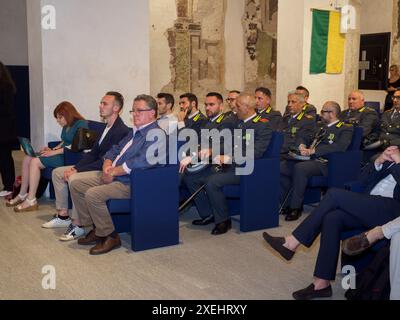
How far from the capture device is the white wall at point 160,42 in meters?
10.5

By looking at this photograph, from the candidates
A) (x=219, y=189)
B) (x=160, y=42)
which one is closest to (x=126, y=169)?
(x=219, y=189)

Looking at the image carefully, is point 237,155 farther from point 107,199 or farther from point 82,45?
point 82,45

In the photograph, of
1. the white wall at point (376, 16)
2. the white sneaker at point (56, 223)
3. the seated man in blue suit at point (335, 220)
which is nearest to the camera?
the seated man in blue suit at point (335, 220)

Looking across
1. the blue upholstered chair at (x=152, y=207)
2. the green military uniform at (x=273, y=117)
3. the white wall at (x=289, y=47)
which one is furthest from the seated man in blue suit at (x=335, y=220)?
the white wall at (x=289, y=47)

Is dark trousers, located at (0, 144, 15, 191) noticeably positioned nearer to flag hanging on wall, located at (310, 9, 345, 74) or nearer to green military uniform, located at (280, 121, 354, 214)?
green military uniform, located at (280, 121, 354, 214)

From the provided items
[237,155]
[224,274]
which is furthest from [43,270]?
[237,155]

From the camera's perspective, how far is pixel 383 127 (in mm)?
6551

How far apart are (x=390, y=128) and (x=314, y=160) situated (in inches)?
59.2

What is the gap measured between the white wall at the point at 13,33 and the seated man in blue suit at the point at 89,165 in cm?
578

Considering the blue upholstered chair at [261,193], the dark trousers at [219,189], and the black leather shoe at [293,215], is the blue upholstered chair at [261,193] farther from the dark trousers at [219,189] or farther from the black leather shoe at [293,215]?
the black leather shoe at [293,215]

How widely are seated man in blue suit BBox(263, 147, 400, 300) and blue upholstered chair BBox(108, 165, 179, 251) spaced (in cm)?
124

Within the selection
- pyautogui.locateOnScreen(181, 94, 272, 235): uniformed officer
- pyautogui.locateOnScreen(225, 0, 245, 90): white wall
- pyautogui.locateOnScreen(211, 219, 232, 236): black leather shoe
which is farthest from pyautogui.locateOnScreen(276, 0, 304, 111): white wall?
pyautogui.locateOnScreen(211, 219, 232, 236): black leather shoe

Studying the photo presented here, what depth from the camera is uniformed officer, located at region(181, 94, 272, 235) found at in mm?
4875

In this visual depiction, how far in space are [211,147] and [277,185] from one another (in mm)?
743
